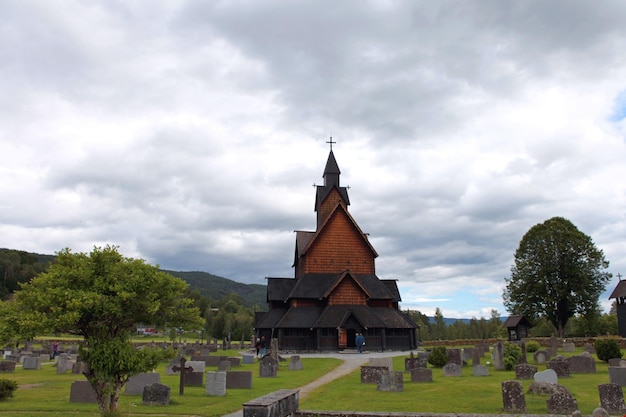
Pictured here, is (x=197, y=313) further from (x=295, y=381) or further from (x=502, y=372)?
(x=502, y=372)

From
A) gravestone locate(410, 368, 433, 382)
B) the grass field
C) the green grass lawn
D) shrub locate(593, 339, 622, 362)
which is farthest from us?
shrub locate(593, 339, 622, 362)

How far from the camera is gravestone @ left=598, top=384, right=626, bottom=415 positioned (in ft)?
40.1

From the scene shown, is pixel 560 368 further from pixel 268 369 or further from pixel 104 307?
pixel 104 307

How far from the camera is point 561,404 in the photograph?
1199cm

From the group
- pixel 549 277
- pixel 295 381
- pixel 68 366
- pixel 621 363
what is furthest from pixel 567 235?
pixel 68 366

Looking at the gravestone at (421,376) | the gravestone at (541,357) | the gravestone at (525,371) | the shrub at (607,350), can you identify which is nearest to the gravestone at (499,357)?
the gravestone at (541,357)

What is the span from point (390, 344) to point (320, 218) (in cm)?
1599

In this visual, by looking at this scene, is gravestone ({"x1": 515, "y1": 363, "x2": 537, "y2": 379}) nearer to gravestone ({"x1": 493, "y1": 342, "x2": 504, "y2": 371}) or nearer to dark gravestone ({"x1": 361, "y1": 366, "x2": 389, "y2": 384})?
gravestone ({"x1": 493, "y1": 342, "x2": 504, "y2": 371})

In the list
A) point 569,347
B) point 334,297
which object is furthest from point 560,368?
point 334,297

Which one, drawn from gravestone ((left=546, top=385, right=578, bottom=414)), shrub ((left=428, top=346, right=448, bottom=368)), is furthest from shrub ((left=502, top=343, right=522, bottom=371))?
gravestone ((left=546, top=385, right=578, bottom=414))

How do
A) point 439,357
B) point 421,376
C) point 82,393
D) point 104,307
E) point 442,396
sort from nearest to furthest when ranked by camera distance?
point 104,307, point 82,393, point 442,396, point 421,376, point 439,357

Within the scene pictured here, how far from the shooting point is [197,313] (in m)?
12.3

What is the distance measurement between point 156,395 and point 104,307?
4979 millimetres

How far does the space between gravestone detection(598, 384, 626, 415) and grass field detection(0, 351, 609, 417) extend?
334 mm
